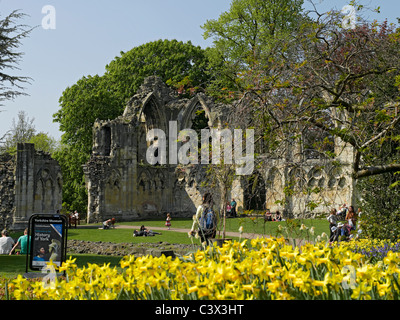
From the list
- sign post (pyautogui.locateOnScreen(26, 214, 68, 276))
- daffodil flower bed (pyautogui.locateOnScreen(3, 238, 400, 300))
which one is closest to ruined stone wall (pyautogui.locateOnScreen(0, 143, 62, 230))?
sign post (pyautogui.locateOnScreen(26, 214, 68, 276))

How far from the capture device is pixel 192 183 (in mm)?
34219

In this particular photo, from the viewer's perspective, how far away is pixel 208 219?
10.8 metres

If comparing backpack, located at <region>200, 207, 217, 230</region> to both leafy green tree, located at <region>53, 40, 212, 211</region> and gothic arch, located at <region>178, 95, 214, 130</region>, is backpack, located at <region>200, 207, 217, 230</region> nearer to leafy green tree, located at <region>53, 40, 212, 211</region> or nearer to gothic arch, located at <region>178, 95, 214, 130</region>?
gothic arch, located at <region>178, 95, 214, 130</region>

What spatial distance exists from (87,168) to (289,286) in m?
27.8

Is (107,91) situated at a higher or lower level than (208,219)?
Result: higher

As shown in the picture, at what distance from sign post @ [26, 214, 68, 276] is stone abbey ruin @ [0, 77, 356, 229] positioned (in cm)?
1689

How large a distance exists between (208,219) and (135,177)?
2186 centimetres

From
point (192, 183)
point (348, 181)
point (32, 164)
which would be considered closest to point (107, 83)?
point (192, 183)

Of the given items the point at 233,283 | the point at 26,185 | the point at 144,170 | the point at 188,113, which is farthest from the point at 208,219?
the point at 188,113

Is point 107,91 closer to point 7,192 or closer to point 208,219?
point 7,192

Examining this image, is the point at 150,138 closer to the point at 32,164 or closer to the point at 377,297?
the point at 32,164

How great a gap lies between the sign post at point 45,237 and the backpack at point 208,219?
311 cm

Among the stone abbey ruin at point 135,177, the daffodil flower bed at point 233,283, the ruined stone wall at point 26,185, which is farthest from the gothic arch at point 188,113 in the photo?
the daffodil flower bed at point 233,283

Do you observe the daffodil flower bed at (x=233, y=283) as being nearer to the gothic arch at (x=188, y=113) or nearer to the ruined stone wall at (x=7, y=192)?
the ruined stone wall at (x=7, y=192)
